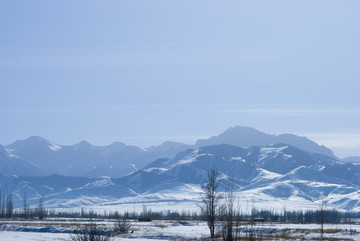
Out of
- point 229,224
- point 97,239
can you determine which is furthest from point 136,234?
point 97,239

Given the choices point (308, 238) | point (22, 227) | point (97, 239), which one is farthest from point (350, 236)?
point (22, 227)

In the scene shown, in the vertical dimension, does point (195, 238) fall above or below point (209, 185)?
below


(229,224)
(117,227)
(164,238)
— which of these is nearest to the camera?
(229,224)

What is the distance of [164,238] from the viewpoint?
88.2 metres

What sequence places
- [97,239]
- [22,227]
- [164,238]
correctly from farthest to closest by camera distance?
[22,227], [164,238], [97,239]

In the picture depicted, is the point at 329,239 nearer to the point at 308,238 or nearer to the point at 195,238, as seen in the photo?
the point at 308,238

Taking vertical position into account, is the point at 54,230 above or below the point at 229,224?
below

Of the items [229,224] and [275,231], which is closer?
[229,224]

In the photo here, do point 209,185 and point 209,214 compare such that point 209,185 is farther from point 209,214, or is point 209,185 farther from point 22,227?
point 22,227

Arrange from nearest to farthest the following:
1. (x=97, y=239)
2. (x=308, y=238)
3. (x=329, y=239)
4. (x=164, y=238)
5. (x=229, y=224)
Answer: (x=97, y=239) → (x=229, y=224) → (x=329, y=239) → (x=308, y=238) → (x=164, y=238)

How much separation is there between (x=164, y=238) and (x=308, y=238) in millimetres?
23883

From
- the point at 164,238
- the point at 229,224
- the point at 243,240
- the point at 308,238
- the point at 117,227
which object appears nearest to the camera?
the point at 229,224

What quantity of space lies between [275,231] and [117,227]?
31612mm

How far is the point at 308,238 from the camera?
76.2 meters
